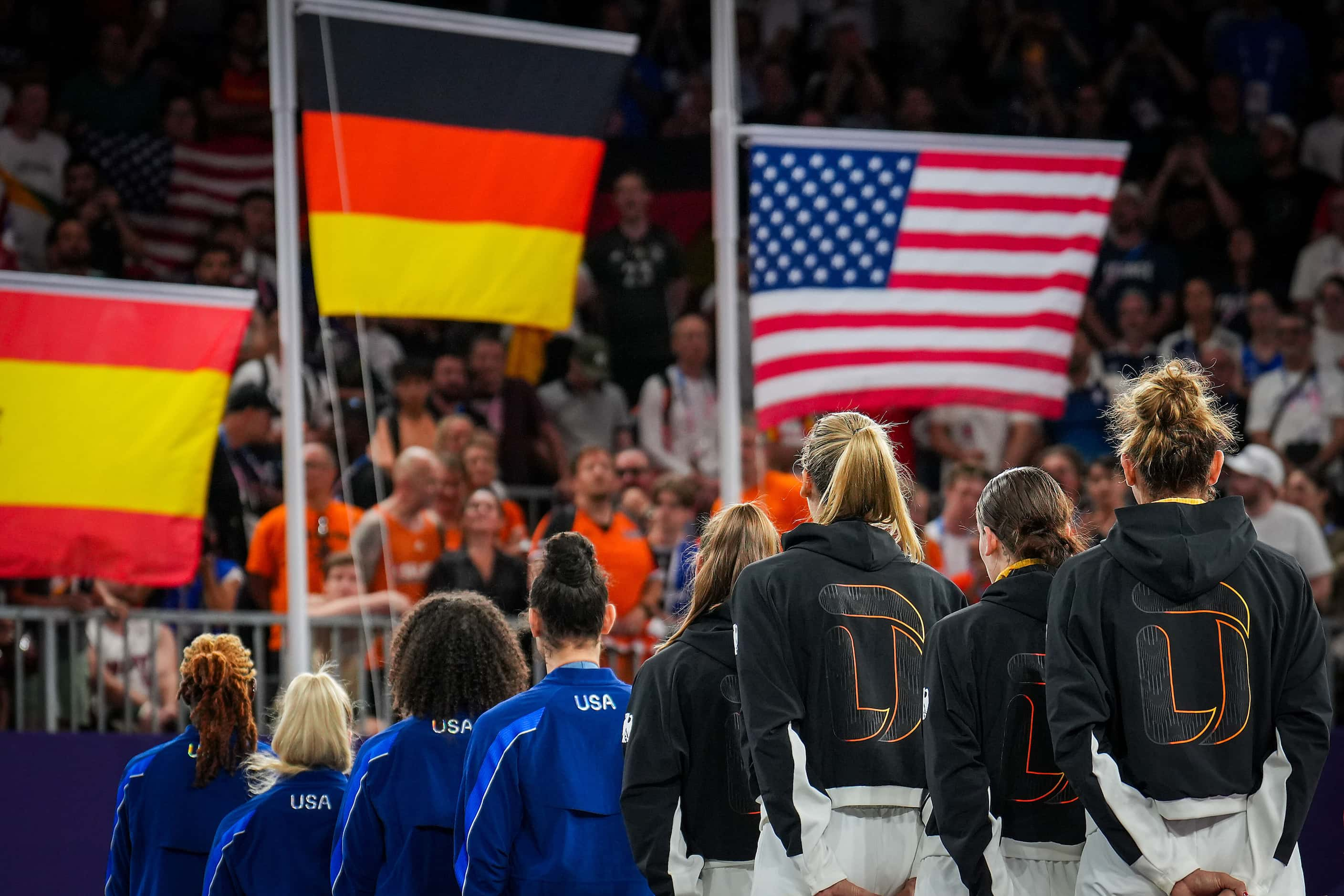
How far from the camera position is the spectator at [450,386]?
1187 cm

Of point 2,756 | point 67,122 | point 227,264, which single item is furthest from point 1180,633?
point 67,122

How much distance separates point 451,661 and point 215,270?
23.4 feet

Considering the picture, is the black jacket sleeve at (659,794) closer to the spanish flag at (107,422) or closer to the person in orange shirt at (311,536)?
the spanish flag at (107,422)

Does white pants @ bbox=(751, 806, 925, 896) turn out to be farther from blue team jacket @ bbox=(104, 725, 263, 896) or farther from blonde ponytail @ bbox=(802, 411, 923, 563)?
blue team jacket @ bbox=(104, 725, 263, 896)

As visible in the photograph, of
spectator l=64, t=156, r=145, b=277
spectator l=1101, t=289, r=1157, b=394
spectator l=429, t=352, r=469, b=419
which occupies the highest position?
spectator l=64, t=156, r=145, b=277

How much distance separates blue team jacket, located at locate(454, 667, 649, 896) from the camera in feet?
16.6

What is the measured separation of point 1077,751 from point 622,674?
18.4 ft

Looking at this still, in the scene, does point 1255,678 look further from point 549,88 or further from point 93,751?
point 93,751

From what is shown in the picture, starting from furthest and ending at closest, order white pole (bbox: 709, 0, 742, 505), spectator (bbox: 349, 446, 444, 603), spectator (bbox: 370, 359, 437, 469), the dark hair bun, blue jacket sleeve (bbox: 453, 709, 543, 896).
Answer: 1. spectator (bbox: 370, 359, 437, 469)
2. spectator (bbox: 349, 446, 444, 603)
3. white pole (bbox: 709, 0, 742, 505)
4. the dark hair bun
5. blue jacket sleeve (bbox: 453, 709, 543, 896)

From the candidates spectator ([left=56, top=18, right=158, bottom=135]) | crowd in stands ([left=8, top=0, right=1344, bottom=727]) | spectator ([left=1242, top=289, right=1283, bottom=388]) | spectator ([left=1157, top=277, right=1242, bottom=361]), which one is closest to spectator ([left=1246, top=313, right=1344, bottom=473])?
crowd in stands ([left=8, top=0, right=1344, bottom=727])

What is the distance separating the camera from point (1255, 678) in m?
4.30

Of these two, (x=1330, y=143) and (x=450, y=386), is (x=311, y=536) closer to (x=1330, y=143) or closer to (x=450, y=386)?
(x=450, y=386)

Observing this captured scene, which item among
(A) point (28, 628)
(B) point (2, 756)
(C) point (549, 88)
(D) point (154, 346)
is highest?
(C) point (549, 88)

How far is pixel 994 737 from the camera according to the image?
15.0ft
